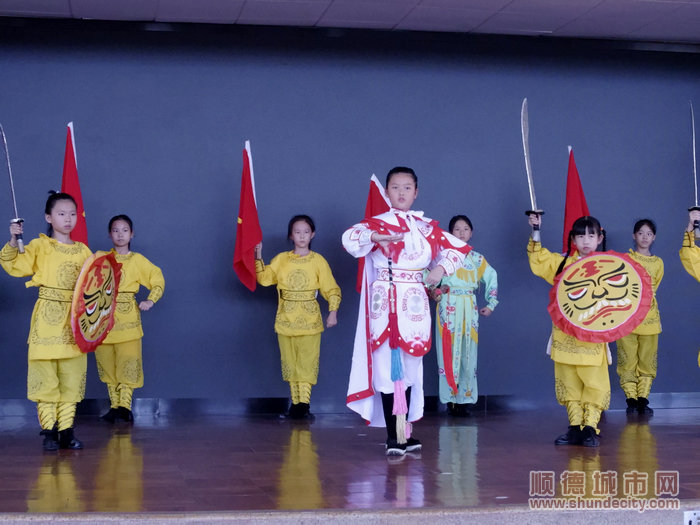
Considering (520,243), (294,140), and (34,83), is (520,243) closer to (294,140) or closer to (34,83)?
(294,140)

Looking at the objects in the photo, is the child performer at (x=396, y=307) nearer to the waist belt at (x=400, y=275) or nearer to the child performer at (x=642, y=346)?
the waist belt at (x=400, y=275)

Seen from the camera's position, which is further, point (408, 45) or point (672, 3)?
point (408, 45)

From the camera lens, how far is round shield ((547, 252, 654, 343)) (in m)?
4.63

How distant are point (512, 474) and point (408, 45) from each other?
370 centimetres

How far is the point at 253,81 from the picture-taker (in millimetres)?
6430

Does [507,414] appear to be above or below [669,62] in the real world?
below

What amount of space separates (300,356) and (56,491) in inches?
106

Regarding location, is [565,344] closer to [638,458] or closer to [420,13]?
[638,458]

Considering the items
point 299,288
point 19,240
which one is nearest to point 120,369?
point 299,288

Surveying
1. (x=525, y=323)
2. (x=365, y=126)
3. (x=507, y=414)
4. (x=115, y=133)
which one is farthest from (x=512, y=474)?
(x=115, y=133)

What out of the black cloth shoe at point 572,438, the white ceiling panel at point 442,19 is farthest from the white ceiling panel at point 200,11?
the black cloth shoe at point 572,438

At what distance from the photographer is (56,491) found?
11.5 ft

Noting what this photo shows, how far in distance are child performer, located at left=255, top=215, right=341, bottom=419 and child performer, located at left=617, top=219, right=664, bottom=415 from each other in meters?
2.11

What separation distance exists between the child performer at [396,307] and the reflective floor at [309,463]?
252 mm
